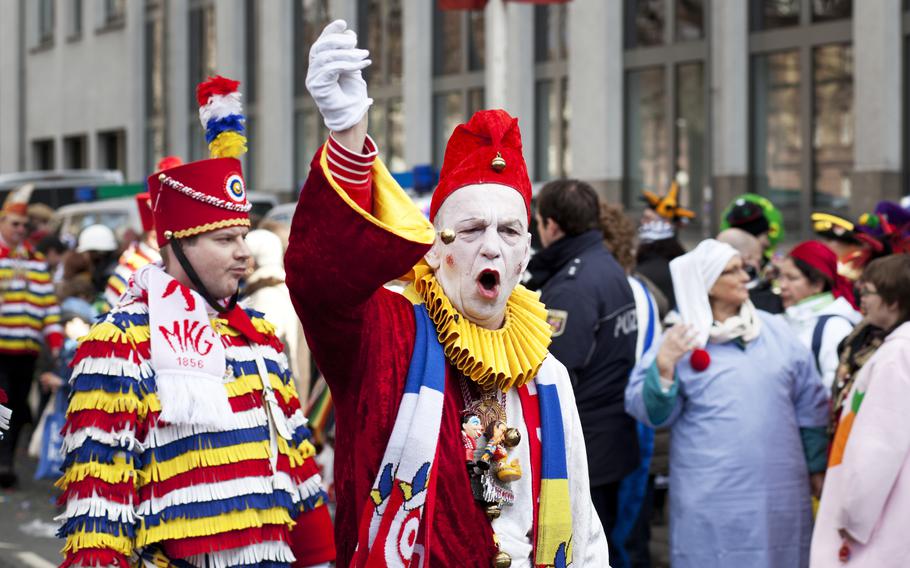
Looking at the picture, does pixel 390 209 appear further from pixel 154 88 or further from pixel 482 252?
pixel 154 88

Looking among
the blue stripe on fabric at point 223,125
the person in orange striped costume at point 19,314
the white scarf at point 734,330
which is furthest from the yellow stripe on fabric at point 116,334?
the person in orange striped costume at point 19,314

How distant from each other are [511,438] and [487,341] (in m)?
0.23

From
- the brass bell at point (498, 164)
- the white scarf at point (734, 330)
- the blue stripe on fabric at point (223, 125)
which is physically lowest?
the white scarf at point (734, 330)

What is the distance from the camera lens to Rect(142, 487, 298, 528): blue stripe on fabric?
3902mm

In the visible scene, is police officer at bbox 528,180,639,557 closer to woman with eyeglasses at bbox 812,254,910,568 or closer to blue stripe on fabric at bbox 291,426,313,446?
woman with eyeglasses at bbox 812,254,910,568

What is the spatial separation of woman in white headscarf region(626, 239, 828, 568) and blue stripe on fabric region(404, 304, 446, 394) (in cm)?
246

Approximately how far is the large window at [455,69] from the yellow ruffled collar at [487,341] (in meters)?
17.2

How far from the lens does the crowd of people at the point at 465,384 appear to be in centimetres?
307

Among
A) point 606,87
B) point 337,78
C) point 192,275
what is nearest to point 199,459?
point 192,275

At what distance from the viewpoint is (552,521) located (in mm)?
3232

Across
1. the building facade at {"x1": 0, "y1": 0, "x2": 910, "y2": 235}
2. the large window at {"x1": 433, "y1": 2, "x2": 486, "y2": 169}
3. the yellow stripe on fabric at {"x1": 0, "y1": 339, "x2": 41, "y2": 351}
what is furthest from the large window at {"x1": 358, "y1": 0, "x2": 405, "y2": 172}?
the yellow stripe on fabric at {"x1": 0, "y1": 339, "x2": 41, "y2": 351}

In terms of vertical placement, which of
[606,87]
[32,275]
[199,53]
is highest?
[199,53]

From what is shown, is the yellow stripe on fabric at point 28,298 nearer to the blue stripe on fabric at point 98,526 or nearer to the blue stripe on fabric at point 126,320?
the blue stripe on fabric at point 126,320

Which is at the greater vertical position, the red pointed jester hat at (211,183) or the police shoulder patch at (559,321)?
the red pointed jester hat at (211,183)
